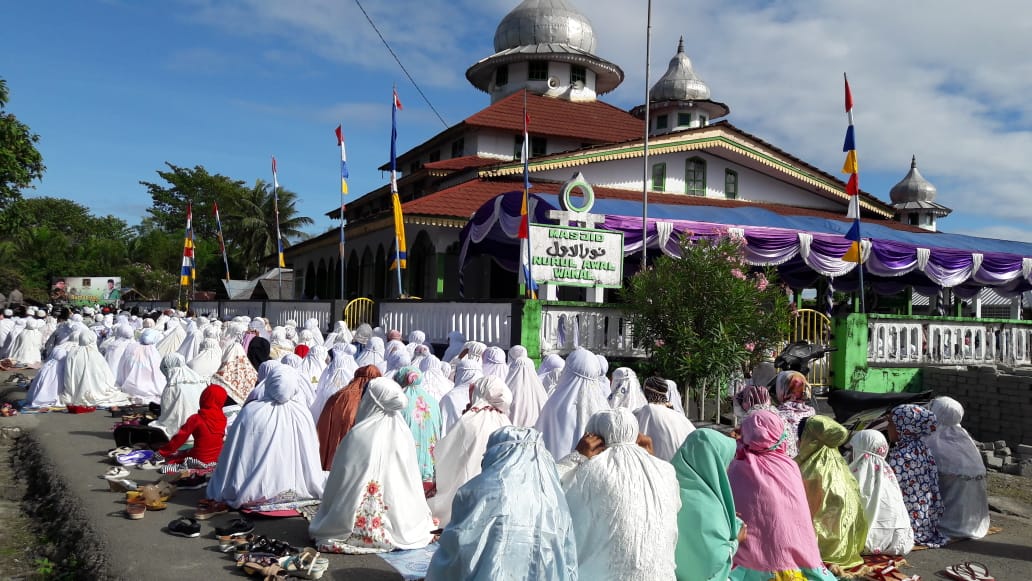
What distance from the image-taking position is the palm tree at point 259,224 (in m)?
47.6

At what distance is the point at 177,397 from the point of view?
9.26 meters

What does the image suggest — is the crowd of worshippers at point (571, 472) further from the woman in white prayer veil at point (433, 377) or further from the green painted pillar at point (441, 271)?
the green painted pillar at point (441, 271)

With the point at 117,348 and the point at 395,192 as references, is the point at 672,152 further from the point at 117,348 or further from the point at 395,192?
the point at 117,348

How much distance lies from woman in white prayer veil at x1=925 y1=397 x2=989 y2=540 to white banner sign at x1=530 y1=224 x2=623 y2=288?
6.06 meters

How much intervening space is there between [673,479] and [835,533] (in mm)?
1869

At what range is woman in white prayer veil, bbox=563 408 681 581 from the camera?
158 inches

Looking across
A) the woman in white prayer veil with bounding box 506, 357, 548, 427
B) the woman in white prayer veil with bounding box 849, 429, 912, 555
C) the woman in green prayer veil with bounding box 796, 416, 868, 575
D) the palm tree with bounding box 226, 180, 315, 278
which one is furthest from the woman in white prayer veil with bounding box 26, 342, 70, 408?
the palm tree with bounding box 226, 180, 315, 278

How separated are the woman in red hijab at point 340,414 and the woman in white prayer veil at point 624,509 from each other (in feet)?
11.1

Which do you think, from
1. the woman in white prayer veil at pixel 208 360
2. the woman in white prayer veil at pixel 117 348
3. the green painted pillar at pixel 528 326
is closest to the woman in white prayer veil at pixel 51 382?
the woman in white prayer veil at pixel 117 348

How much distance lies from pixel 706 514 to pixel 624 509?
0.62m

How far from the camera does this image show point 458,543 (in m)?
3.65

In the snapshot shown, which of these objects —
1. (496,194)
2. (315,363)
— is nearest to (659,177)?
(496,194)

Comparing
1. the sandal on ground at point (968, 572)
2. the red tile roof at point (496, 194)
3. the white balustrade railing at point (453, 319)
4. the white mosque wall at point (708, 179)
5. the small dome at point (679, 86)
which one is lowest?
the sandal on ground at point (968, 572)

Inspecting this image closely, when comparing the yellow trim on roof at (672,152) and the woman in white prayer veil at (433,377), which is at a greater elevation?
the yellow trim on roof at (672,152)
